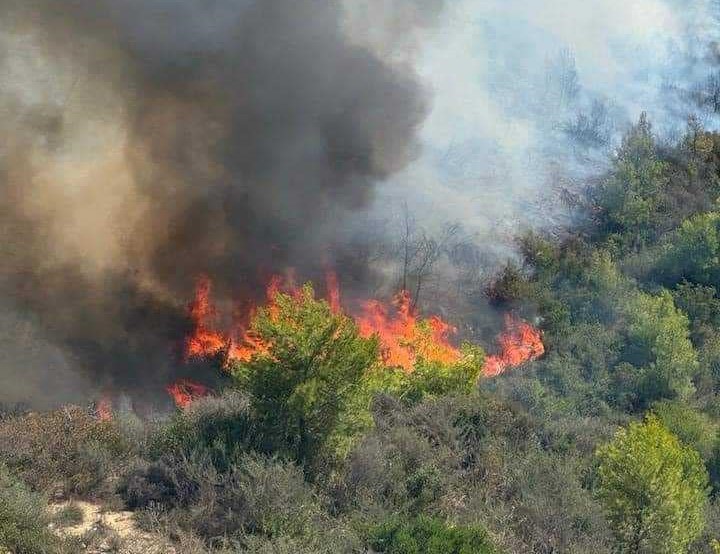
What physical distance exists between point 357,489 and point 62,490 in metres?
5.05

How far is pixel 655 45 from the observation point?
163 ft

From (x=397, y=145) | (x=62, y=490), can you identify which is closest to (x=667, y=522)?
(x=62, y=490)

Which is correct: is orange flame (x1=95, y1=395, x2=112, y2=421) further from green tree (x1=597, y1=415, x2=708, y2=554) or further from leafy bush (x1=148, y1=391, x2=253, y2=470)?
green tree (x1=597, y1=415, x2=708, y2=554)

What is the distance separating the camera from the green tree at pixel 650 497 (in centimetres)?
1438

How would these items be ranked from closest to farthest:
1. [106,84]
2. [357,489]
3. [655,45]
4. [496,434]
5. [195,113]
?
[357,489], [496,434], [106,84], [195,113], [655,45]

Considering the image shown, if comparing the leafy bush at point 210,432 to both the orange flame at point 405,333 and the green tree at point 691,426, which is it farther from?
the green tree at point 691,426

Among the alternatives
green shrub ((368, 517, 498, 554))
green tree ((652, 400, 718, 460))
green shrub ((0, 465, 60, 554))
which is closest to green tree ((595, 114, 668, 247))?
green tree ((652, 400, 718, 460))

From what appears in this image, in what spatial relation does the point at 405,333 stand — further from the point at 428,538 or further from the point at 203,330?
the point at 428,538

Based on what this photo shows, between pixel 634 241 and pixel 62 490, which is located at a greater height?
pixel 634 241

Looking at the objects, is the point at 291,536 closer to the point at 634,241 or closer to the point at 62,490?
the point at 62,490

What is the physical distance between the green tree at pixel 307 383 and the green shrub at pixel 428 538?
2863 mm

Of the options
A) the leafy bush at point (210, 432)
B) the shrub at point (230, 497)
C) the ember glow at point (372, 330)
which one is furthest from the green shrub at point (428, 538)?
the ember glow at point (372, 330)

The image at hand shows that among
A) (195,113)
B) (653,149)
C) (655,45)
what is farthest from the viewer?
(655,45)

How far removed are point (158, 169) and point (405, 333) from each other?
36.2 ft
